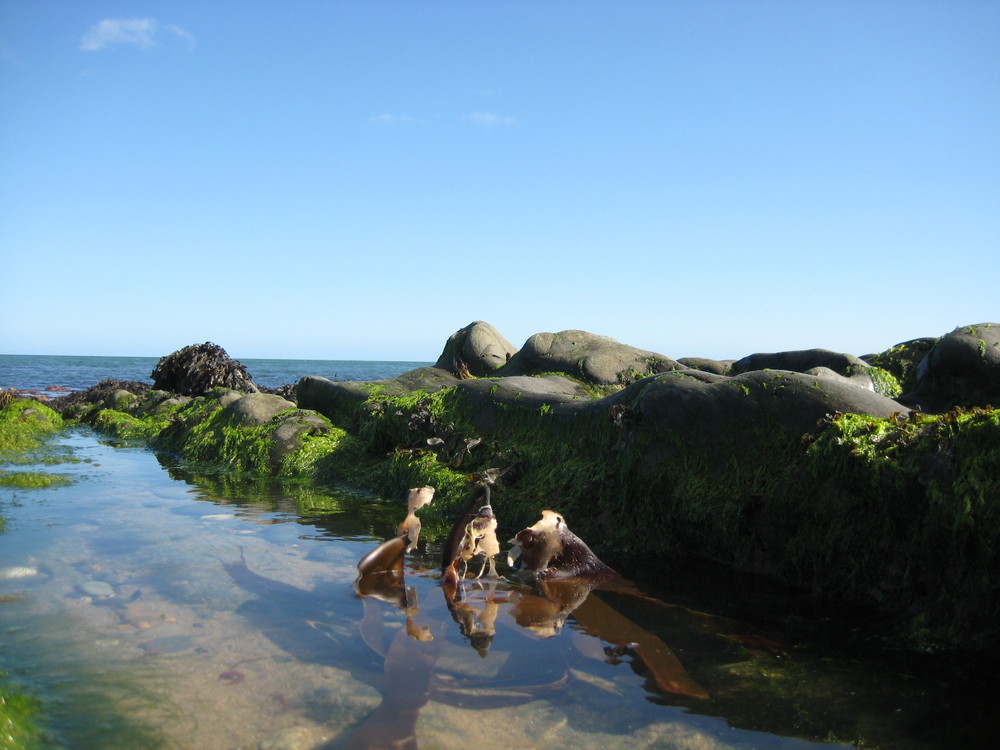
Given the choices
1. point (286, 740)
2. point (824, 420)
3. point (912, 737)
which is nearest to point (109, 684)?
point (286, 740)

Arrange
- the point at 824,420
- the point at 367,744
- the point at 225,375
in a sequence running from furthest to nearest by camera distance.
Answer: the point at 225,375
the point at 824,420
the point at 367,744

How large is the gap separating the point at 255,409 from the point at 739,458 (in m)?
7.54

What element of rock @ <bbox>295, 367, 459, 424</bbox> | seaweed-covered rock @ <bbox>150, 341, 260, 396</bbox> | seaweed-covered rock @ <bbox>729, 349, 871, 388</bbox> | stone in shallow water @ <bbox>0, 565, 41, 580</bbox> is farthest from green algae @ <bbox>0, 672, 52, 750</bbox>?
seaweed-covered rock @ <bbox>150, 341, 260, 396</bbox>

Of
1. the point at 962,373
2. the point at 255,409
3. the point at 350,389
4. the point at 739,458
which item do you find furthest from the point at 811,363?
the point at 255,409

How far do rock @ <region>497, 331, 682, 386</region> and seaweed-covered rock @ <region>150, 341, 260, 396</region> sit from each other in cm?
725

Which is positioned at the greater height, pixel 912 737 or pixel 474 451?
pixel 474 451

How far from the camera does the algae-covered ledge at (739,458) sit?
4180 millimetres

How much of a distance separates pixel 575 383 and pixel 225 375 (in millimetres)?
9108

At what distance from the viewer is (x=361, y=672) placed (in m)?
3.49

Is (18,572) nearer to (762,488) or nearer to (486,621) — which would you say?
(486,621)

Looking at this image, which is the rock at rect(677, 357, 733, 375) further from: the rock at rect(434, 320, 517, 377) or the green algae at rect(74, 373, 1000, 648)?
the green algae at rect(74, 373, 1000, 648)

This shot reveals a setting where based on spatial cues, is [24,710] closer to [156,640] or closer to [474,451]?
[156,640]

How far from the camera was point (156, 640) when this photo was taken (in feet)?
12.6

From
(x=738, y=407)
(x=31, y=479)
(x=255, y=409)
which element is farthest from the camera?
(x=255, y=409)
